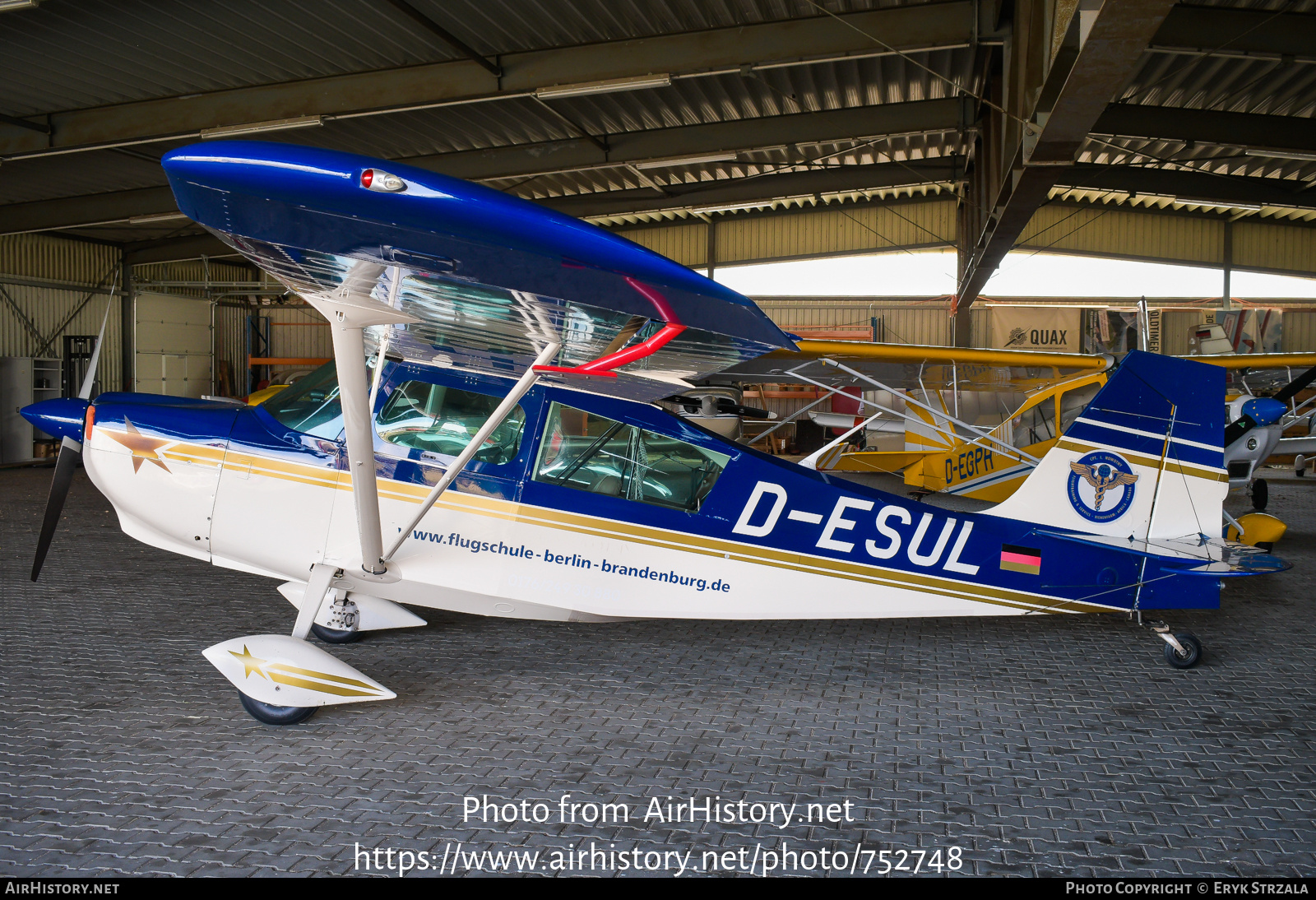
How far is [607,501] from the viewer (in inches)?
162

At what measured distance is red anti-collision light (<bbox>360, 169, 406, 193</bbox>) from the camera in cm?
193

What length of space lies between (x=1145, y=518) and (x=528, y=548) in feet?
11.1

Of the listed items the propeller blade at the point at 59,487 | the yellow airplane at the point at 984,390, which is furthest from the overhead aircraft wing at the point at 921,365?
the propeller blade at the point at 59,487

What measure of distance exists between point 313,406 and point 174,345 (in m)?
22.1

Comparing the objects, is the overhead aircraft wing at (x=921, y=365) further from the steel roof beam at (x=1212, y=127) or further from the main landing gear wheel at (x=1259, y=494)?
the steel roof beam at (x=1212, y=127)

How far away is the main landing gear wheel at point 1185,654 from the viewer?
446cm

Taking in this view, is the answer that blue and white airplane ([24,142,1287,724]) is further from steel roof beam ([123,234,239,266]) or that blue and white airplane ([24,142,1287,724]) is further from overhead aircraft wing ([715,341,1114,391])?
steel roof beam ([123,234,239,266])

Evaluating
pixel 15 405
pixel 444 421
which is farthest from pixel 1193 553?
pixel 15 405

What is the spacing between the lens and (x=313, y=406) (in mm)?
4219

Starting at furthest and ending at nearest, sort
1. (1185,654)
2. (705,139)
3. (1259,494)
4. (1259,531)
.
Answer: (705,139) < (1259,494) < (1259,531) < (1185,654)

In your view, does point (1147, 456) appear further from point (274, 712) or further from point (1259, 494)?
point (1259, 494)

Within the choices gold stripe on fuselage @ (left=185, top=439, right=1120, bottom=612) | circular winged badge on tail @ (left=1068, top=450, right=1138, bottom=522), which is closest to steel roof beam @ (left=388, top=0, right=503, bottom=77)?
gold stripe on fuselage @ (left=185, top=439, right=1120, bottom=612)

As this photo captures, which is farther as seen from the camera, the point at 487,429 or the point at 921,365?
the point at 921,365

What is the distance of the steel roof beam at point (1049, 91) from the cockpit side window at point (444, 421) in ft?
12.8
